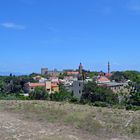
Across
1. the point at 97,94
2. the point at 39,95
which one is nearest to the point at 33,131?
the point at 97,94

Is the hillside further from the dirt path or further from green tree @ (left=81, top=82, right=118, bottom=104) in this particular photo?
green tree @ (left=81, top=82, right=118, bottom=104)

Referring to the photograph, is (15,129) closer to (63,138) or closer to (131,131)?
(63,138)

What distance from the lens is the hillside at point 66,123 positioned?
13141 mm

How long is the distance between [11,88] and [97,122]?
6607 cm

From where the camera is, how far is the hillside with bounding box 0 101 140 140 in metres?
13.1

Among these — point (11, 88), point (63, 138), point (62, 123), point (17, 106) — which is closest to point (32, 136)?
point (63, 138)

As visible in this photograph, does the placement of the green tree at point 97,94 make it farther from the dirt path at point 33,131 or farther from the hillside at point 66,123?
the dirt path at point 33,131

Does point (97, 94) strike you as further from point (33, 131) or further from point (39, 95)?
point (33, 131)

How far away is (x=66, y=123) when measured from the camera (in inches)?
592

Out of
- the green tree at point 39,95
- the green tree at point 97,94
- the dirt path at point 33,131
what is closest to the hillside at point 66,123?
the dirt path at point 33,131

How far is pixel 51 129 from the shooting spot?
13852 millimetres

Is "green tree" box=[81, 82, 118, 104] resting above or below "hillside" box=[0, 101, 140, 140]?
above

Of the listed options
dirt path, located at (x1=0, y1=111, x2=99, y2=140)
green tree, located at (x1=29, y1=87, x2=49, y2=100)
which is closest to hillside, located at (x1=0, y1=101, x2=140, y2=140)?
dirt path, located at (x1=0, y1=111, x2=99, y2=140)

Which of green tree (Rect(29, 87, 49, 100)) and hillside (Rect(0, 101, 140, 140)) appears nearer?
hillside (Rect(0, 101, 140, 140))
